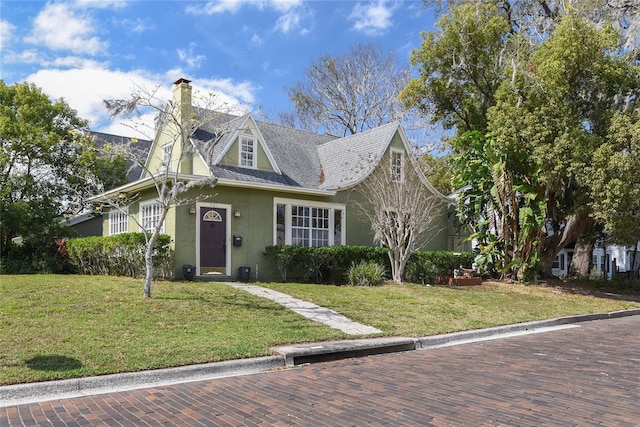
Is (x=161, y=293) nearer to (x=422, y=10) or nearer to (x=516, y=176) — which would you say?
(x=516, y=176)

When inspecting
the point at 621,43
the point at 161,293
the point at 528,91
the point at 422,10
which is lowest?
the point at 161,293

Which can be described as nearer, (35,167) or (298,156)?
Answer: (298,156)

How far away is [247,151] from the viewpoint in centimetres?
1758

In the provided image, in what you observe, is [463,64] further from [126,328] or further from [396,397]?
[396,397]

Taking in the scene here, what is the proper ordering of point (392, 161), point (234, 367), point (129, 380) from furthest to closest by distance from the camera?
point (392, 161), point (234, 367), point (129, 380)

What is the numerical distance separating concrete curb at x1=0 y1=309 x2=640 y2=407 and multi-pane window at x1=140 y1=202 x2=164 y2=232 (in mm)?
9806

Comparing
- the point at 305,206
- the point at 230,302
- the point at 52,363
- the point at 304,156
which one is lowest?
the point at 52,363

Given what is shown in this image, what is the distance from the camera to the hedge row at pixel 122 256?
14617 mm

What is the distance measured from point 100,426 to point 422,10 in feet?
80.1

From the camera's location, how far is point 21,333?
7719 mm

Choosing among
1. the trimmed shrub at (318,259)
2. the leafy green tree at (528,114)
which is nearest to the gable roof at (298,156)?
the trimmed shrub at (318,259)

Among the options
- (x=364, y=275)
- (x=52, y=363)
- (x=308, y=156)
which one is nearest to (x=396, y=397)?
(x=52, y=363)

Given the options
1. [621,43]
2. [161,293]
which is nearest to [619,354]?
[161,293]

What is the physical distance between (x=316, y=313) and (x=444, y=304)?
12.8ft
